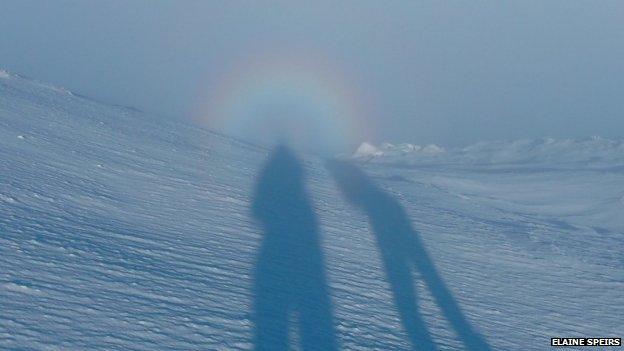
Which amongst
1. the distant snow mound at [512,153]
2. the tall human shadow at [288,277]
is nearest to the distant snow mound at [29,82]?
the tall human shadow at [288,277]

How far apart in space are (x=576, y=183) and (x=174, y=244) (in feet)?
42.2

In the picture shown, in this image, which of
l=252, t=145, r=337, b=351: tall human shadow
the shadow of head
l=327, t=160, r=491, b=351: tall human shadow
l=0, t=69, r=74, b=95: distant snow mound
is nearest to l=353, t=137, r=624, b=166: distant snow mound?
the shadow of head

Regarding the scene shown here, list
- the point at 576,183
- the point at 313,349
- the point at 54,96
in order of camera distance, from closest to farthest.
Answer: the point at 313,349
the point at 54,96
the point at 576,183

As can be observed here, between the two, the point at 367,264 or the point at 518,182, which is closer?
the point at 367,264

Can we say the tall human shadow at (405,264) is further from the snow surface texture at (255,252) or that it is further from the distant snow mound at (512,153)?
the distant snow mound at (512,153)

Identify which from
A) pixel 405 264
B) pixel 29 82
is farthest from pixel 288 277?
pixel 29 82

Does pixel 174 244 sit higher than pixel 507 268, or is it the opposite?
pixel 507 268

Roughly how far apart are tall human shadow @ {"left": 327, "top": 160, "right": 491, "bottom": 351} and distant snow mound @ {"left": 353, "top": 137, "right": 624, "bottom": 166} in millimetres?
10240

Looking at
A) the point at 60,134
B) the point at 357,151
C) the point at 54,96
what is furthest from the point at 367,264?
the point at 357,151

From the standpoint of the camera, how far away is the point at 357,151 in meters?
28.6

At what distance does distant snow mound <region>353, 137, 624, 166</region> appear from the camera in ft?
76.9

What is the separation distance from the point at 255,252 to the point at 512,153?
19.7m

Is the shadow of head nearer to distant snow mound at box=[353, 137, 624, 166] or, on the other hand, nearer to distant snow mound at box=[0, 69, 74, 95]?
distant snow mound at box=[0, 69, 74, 95]

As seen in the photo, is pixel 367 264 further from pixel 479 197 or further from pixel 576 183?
pixel 576 183
